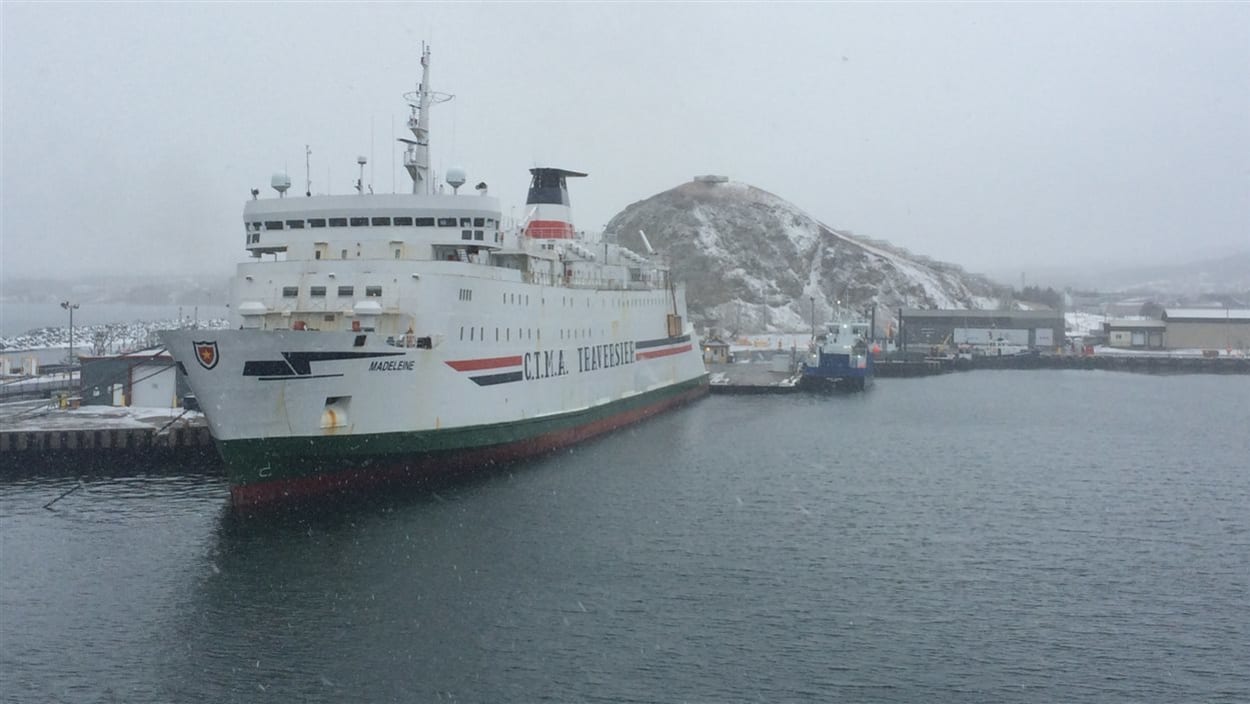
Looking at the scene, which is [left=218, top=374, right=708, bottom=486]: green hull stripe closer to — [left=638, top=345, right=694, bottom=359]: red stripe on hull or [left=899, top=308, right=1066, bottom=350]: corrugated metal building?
[left=638, top=345, right=694, bottom=359]: red stripe on hull

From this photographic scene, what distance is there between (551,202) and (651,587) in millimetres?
23859

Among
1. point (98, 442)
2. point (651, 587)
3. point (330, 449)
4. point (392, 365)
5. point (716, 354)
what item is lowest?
point (651, 587)

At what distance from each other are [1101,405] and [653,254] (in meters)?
22.1

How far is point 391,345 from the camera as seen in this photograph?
21.8m

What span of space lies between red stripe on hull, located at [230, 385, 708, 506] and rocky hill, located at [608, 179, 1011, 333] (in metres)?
62.0

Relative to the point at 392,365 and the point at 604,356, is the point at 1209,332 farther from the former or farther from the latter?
the point at 392,365

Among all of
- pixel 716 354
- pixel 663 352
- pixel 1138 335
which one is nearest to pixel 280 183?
pixel 663 352

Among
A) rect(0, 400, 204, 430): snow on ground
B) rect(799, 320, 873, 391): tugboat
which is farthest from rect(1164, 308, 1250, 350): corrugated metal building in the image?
rect(0, 400, 204, 430): snow on ground

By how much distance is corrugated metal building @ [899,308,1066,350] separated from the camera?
81.1 metres

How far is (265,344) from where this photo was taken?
64.8 ft

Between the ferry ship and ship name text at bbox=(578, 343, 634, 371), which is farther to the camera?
ship name text at bbox=(578, 343, 634, 371)

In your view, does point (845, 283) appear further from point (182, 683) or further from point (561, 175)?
point (182, 683)

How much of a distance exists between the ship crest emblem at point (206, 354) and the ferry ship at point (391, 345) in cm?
3

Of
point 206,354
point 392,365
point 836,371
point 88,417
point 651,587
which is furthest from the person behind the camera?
point 836,371
